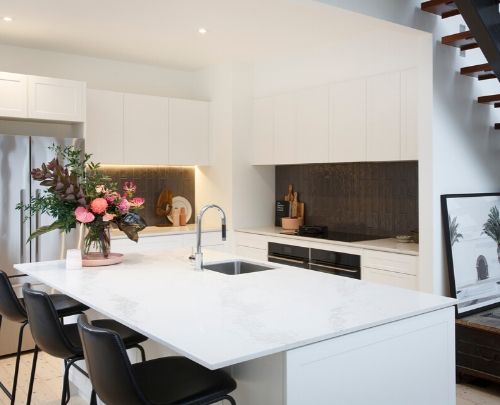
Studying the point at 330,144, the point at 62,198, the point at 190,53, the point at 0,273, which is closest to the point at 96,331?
the point at 0,273

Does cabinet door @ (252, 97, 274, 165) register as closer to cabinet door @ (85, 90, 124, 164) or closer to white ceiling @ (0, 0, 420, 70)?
white ceiling @ (0, 0, 420, 70)

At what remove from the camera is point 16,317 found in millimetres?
2887

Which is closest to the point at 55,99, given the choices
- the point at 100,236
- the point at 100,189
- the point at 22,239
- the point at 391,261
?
the point at 22,239

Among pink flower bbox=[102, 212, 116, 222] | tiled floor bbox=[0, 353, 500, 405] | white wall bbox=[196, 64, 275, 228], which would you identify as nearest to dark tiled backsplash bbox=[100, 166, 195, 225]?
white wall bbox=[196, 64, 275, 228]

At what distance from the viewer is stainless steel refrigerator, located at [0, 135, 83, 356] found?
4.36 metres

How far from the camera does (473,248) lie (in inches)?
162

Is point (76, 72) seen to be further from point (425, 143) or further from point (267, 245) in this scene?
point (425, 143)

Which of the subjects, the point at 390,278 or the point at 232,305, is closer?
the point at 232,305

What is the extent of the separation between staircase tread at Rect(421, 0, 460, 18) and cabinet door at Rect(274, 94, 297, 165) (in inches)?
68.8

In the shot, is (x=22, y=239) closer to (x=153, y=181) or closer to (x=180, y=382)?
(x=153, y=181)

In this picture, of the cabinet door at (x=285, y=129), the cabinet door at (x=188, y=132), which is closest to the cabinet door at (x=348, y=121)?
the cabinet door at (x=285, y=129)

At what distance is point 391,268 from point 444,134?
3.62 ft

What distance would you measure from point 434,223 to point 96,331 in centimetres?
285

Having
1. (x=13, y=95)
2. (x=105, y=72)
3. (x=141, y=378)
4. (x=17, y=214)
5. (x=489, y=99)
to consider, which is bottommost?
(x=141, y=378)
